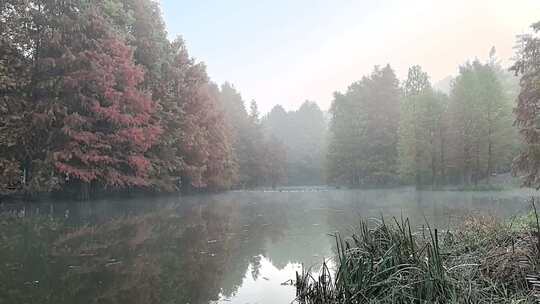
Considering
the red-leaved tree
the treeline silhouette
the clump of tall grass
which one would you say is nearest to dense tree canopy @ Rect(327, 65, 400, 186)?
the treeline silhouette

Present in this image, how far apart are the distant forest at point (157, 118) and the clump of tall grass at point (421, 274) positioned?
11.8m

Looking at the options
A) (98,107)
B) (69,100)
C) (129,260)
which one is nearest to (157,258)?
(129,260)

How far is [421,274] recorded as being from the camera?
167 inches

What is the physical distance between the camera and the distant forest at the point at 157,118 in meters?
20.7

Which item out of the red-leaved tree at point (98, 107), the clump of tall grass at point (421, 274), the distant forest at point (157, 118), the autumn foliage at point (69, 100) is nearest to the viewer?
the clump of tall grass at point (421, 274)

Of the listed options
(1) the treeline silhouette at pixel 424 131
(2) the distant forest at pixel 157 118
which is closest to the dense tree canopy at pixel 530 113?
(2) the distant forest at pixel 157 118

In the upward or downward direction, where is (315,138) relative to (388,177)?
upward

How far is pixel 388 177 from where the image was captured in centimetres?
4775

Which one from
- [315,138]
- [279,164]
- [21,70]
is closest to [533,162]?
[21,70]

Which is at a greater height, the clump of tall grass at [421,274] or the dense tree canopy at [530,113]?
the dense tree canopy at [530,113]

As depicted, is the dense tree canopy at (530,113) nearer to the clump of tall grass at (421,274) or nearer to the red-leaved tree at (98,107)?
the clump of tall grass at (421,274)

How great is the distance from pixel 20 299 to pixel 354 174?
46.3 metres

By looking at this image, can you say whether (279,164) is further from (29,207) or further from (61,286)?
(61,286)

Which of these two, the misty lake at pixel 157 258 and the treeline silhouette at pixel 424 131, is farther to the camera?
the treeline silhouette at pixel 424 131
